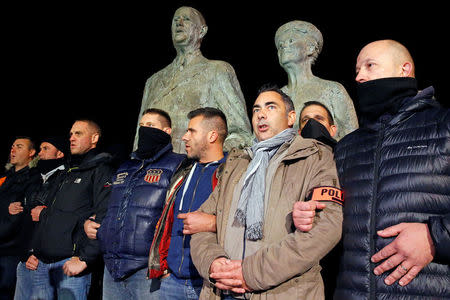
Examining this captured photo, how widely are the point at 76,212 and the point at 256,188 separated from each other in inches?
76.7

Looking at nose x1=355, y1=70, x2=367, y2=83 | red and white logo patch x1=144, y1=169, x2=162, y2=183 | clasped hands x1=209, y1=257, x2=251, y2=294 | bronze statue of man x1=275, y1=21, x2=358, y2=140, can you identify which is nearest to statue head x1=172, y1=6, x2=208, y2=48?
bronze statue of man x1=275, y1=21, x2=358, y2=140

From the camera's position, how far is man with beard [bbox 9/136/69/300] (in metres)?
3.76

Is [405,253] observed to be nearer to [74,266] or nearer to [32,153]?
[74,266]

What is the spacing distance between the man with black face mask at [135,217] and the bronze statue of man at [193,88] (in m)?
0.81

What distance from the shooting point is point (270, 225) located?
215cm

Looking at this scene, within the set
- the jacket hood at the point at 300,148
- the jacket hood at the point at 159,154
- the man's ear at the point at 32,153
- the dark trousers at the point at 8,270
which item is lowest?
the dark trousers at the point at 8,270

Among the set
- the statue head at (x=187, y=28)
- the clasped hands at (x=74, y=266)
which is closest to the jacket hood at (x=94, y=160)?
the clasped hands at (x=74, y=266)

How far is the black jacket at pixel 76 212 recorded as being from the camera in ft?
11.4

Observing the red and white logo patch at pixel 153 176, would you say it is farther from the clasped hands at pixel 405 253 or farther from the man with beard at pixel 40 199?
the clasped hands at pixel 405 253

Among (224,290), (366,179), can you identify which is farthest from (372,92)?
(224,290)

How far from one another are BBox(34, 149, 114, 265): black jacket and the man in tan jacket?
136cm

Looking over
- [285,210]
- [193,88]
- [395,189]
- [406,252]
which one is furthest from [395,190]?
[193,88]

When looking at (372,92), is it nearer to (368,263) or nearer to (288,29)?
(368,263)

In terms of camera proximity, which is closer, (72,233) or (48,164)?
(72,233)
